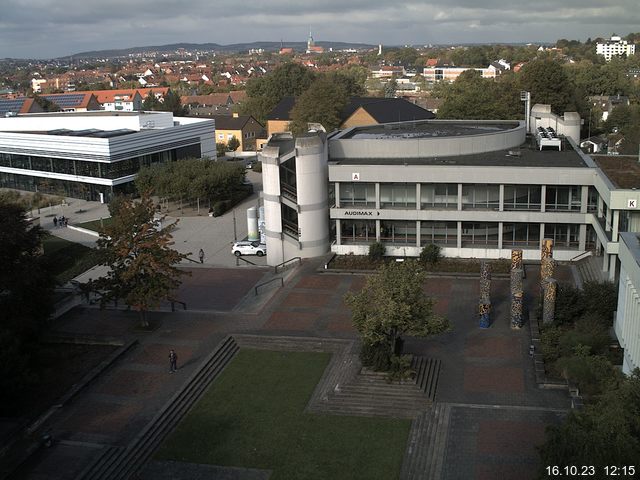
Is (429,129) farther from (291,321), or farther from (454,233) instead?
(291,321)

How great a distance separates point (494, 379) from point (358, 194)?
1998 centimetres

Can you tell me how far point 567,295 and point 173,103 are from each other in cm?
10167

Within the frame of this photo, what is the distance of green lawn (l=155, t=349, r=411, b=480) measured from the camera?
893 inches

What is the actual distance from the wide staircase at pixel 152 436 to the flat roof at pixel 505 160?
2036cm

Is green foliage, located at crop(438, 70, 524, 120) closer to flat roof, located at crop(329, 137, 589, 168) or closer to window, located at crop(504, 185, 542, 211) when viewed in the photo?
flat roof, located at crop(329, 137, 589, 168)

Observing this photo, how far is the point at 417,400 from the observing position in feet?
86.1

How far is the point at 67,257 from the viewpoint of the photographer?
51.1m

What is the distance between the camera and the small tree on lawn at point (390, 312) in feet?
87.8

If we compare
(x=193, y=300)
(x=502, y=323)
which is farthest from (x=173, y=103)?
(x=502, y=323)

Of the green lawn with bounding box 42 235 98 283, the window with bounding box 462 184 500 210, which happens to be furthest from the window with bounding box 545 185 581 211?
the green lawn with bounding box 42 235 98 283

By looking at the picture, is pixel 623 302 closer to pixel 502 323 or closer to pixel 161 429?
pixel 502 323

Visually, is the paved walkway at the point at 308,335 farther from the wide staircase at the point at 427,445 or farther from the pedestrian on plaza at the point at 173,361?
the pedestrian on plaza at the point at 173,361

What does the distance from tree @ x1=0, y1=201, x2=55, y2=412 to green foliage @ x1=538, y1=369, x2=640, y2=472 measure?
60.2ft

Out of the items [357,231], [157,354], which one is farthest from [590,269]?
[157,354]
